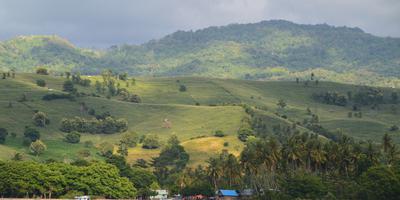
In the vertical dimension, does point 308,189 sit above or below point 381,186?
below

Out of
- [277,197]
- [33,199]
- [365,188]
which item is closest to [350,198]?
[365,188]

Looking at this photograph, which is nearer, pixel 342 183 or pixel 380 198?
pixel 380 198

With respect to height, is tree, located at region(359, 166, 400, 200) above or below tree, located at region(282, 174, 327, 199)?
above

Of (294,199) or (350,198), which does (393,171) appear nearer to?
(350,198)

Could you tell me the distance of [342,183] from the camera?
19950 centimetres

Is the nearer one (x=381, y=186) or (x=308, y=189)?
(x=381, y=186)

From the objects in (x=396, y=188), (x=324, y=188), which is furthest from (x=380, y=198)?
(x=324, y=188)

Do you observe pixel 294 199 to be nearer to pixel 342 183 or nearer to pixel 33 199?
pixel 342 183

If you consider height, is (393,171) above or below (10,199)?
above

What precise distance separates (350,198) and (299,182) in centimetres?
1787

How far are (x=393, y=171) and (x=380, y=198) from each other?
1108 cm

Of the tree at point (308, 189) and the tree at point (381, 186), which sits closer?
the tree at point (381, 186)

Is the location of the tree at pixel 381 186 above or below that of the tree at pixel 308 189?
above

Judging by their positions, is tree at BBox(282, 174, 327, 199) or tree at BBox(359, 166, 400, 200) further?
tree at BBox(282, 174, 327, 199)
